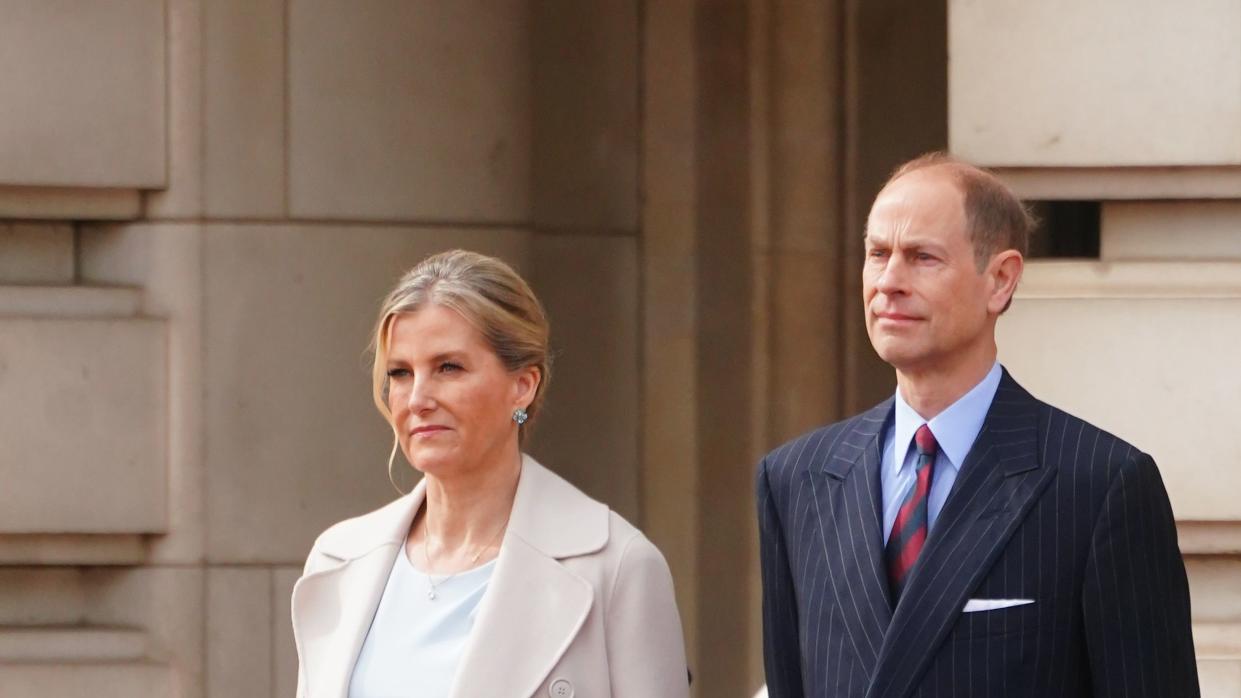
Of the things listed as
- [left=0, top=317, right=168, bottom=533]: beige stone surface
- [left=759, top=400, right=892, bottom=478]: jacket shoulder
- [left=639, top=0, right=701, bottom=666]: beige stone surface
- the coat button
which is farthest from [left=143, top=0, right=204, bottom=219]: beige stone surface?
[left=759, top=400, right=892, bottom=478]: jacket shoulder

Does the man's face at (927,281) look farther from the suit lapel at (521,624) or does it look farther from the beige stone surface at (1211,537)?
the beige stone surface at (1211,537)

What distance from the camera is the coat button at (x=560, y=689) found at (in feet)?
10.8

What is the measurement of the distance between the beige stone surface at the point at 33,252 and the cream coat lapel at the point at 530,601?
7.93ft

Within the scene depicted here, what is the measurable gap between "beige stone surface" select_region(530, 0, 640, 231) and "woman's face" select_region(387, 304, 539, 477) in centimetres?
260

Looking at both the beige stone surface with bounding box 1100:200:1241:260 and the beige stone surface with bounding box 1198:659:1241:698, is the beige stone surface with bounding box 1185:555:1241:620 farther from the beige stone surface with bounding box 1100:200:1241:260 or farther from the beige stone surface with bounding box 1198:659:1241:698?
the beige stone surface with bounding box 1100:200:1241:260

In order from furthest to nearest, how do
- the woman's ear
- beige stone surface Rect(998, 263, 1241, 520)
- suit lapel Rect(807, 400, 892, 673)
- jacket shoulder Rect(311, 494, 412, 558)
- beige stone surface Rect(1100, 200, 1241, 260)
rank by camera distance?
beige stone surface Rect(1100, 200, 1241, 260) < beige stone surface Rect(998, 263, 1241, 520) < jacket shoulder Rect(311, 494, 412, 558) < the woman's ear < suit lapel Rect(807, 400, 892, 673)

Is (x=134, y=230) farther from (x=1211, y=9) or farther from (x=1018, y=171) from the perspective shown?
(x=1211, y=9)

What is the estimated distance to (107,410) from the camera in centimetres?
521

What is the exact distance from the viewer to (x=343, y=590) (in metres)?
3.52

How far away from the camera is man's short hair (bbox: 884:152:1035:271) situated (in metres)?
2.89

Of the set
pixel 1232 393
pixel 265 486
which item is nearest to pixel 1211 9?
pixel 1232 393

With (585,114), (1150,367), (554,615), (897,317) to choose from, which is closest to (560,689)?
(554,615)

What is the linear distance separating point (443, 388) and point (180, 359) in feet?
7.03

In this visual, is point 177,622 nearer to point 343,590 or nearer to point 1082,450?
point 343,590
